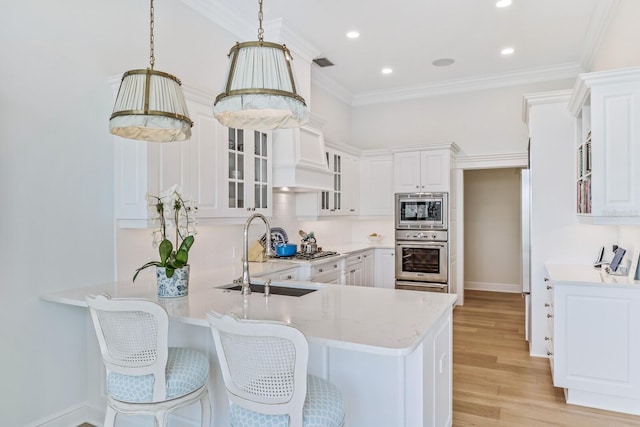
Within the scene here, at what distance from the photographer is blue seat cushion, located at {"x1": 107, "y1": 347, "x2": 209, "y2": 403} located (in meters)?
1.84

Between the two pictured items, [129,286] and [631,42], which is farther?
[631,42]

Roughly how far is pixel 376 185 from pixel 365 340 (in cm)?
481

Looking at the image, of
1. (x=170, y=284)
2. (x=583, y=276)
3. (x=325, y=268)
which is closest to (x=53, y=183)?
(x=170, y=284)

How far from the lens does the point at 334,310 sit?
83.4 inches

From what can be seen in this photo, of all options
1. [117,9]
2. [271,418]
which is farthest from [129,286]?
[117,9]

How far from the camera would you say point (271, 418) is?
154 cm

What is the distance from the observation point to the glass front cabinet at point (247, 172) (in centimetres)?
355

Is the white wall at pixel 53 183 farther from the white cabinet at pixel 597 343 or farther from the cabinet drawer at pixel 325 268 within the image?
the white cabinet at pixel 597 343

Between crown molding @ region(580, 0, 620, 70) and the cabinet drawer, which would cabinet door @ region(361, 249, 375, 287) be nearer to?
the cabinet drawer

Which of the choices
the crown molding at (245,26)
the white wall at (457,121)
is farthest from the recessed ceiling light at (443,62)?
the crown molding at (245,26)

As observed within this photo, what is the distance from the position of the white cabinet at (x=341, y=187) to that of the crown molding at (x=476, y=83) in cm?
118

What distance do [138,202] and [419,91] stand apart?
15.9 ft

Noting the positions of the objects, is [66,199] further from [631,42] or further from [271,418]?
[631,42]

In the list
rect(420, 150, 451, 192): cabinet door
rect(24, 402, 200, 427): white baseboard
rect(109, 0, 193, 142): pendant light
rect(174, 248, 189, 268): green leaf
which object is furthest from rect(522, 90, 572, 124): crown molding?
rect(24, 402, 200, 427): white baseboard
